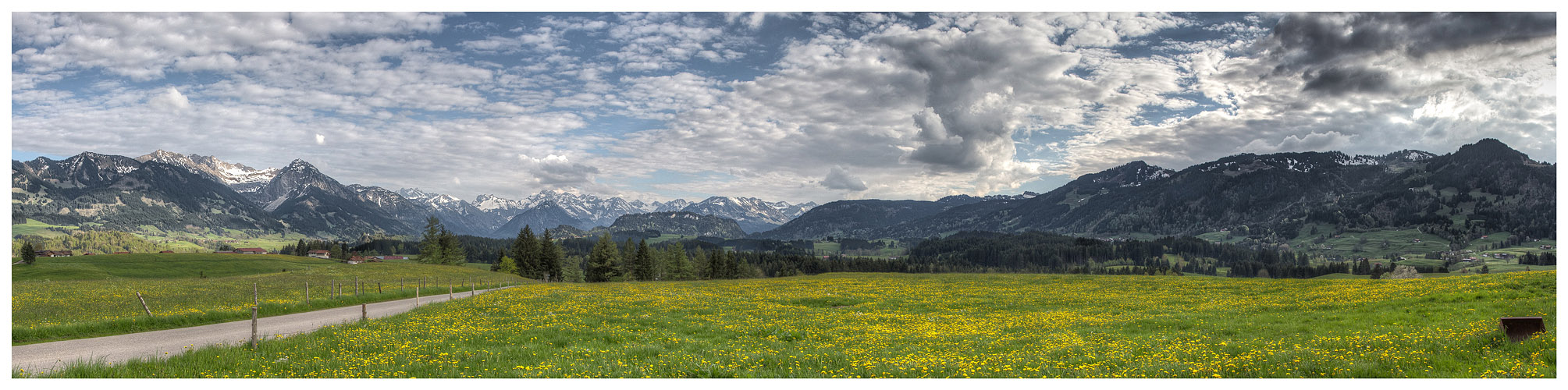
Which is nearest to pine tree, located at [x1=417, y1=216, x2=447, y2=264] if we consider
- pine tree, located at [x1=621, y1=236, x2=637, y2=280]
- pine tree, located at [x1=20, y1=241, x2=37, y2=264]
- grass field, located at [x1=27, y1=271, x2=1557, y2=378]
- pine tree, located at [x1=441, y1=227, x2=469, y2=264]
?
pine tree, located at [x1=441, y1=227, x2=469, y2=264]

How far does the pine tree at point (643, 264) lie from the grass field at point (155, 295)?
34659 mm

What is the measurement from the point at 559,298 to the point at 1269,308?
133ft

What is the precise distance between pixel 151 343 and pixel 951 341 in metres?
27.4

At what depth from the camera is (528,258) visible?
133 meters

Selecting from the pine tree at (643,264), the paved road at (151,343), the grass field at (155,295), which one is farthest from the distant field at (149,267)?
the paved road at (151,343)

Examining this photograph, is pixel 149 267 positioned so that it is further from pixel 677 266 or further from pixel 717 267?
pixel 717 267

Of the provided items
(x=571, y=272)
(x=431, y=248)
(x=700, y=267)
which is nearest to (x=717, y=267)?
(x=700, y=267)

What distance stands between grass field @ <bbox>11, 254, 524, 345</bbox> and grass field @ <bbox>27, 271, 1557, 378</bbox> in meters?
9.70

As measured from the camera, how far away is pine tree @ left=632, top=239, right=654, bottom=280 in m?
128

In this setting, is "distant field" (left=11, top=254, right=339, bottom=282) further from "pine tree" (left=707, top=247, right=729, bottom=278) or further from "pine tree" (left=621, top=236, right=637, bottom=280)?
"pine tree" (left=707, top=247, right=729, bottom=278)

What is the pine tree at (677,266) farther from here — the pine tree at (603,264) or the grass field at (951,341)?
the grass field at (951,341)

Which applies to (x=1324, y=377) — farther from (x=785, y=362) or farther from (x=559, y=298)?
(x=559, y=298)

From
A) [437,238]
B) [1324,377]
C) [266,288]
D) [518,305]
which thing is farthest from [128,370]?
[437,238]

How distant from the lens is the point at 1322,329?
20969 mm
